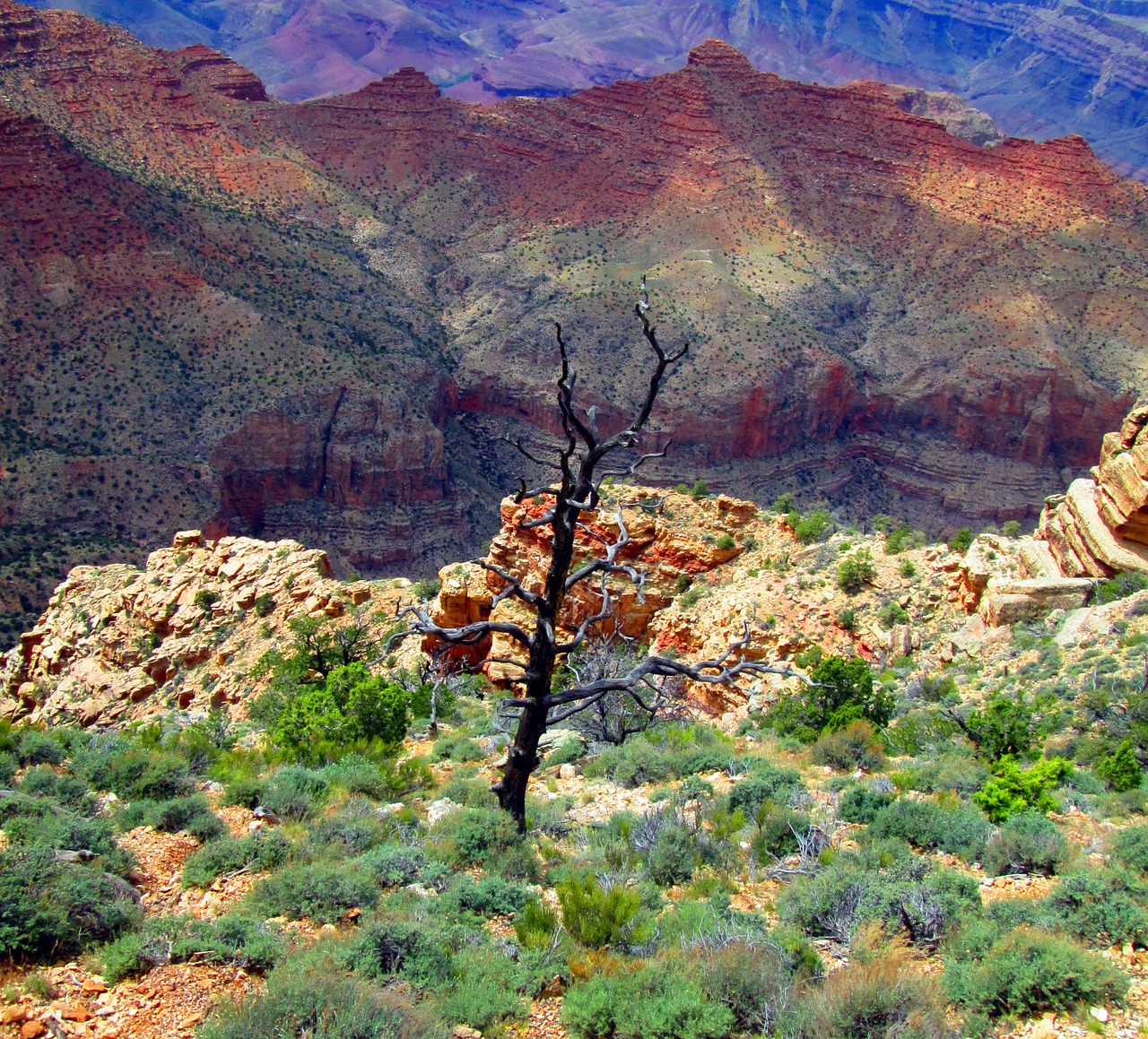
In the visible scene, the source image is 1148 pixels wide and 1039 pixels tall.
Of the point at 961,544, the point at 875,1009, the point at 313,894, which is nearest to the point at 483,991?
the point at 313,894

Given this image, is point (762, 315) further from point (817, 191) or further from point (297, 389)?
point (297, 389)

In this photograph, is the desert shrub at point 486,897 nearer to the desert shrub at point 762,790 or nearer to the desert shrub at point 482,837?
the desert shrub at point 482,837

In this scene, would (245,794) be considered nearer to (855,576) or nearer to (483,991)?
(483,991)

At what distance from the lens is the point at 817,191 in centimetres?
9169

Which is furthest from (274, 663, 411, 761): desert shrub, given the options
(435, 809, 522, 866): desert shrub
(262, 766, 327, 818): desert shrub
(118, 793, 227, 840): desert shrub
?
(435, 809, 522, 866): desert shrub

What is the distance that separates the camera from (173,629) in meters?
29.9

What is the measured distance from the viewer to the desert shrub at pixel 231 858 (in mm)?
9328

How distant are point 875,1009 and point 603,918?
2.46m

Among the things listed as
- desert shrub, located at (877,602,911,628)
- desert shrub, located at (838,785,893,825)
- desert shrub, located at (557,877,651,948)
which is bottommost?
desert shrub, located at (557,877,651,948)

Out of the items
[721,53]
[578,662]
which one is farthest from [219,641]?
[721,53]

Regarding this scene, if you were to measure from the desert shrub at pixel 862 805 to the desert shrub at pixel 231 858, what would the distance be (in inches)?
264

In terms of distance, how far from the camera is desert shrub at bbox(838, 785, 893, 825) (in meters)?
11.8

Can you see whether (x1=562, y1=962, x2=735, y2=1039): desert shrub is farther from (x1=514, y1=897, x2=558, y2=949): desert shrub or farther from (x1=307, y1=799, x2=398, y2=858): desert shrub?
(x1=307, y1=799, x2=398, y2=858): desert shrub

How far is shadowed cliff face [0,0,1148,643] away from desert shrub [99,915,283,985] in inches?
1794
